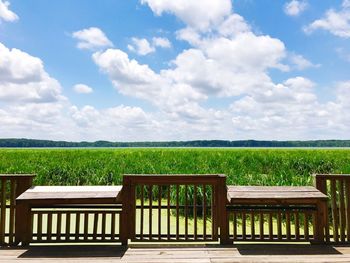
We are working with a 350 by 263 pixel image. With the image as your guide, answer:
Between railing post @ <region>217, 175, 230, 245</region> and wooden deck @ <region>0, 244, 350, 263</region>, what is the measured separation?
178mm

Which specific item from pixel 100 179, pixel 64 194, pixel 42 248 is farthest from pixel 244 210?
pixel 100 179

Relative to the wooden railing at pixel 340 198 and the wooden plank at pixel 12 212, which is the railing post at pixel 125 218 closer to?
the wooden plank at pixel 12 212

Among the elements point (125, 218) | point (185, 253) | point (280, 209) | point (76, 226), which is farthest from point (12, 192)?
point (280, 209)

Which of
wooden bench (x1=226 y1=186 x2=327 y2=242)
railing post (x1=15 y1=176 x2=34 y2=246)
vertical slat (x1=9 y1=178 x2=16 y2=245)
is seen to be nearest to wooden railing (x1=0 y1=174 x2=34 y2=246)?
vertical slat (x1=9 y1=178 x2=16 y2=245)

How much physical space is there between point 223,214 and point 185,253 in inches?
31.3

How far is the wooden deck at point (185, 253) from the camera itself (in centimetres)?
429

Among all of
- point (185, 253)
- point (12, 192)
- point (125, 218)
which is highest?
point (12, 192)

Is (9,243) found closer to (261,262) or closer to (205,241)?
(205,241)

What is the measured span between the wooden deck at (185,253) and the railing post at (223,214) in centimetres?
18

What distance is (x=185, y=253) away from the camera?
14.9ft

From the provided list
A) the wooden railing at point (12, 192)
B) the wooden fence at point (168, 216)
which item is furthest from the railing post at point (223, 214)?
the wooden railing at point (12, 192)

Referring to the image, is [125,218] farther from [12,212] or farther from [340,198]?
[340,198]

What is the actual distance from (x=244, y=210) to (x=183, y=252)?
1.08m

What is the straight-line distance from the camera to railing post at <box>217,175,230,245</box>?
4.88 m
